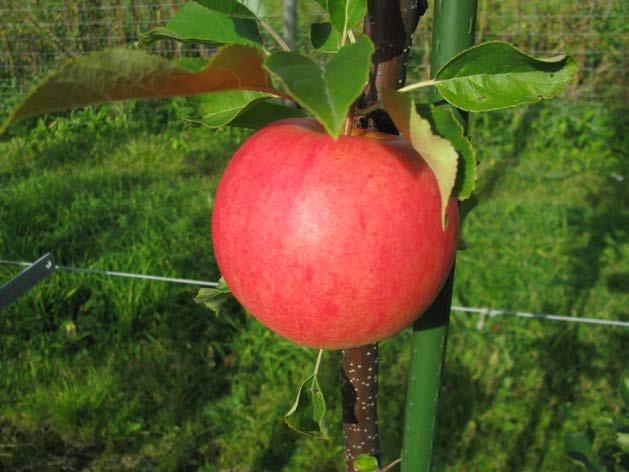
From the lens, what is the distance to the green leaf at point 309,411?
2.09 ft

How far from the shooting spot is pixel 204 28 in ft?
1.84

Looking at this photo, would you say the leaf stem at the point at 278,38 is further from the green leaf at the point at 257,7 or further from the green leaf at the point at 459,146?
the green leaf at the point at 459,146

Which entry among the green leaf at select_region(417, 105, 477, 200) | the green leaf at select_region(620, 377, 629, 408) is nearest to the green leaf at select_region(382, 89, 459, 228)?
the green leaf at select_region(417, 105, 477, 200)

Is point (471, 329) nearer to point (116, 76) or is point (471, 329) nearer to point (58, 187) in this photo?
point (58, 187)

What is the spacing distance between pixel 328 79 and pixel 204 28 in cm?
21

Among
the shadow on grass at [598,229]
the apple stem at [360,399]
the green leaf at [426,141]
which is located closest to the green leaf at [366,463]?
the apple stem at [360,399]

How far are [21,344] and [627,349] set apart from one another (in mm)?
1580

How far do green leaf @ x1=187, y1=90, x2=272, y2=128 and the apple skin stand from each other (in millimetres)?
49

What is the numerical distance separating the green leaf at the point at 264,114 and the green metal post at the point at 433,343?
0.12 metres

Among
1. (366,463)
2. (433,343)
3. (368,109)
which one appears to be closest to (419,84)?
(368,109)

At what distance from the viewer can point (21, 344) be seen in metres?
1.85

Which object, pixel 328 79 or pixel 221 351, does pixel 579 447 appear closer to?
pixel 328 79

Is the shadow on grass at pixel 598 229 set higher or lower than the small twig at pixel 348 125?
lower

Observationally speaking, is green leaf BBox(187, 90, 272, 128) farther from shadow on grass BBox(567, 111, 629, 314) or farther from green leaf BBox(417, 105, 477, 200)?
shadow on grass BBox(567, 111, 629, 314)
